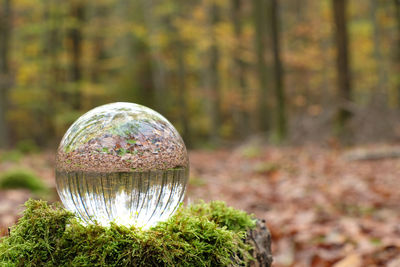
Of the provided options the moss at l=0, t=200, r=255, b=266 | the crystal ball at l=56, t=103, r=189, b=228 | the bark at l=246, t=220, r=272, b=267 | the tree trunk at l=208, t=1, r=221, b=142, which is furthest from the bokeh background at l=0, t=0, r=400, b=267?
the bark at l=246, t=220, r=272, b=267

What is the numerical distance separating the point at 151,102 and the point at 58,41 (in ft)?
23.8

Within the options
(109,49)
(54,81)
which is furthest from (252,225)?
(109,49)

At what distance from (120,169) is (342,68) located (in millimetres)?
10698

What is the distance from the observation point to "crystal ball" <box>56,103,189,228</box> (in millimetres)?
A: 1717

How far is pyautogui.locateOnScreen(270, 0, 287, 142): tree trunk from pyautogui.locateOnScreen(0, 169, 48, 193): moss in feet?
30.5

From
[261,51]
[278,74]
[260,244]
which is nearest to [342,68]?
[278,74]

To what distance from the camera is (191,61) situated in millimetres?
21562

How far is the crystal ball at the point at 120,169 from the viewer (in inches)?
67.6

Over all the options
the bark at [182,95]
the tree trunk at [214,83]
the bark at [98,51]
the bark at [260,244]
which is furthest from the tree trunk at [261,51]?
the bark at [260,244]

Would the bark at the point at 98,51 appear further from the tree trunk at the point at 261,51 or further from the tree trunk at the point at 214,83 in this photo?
the tree trunk at the point at 261,51

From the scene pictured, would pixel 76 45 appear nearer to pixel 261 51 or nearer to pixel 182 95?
pixel 182 95

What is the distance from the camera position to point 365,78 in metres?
30.2

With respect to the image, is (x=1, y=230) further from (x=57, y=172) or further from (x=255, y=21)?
Result: (x=255, y=21)

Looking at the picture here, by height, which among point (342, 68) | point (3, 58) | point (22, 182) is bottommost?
point (22, 182)
